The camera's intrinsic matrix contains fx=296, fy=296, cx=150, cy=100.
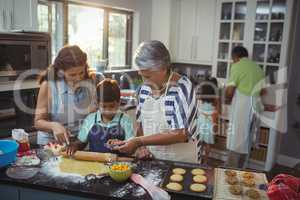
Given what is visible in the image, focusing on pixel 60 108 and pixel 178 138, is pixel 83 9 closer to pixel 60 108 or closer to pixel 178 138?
pixel 60 108

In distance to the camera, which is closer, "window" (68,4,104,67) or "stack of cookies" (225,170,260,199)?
"stack of cookies" (225,170,260,199)

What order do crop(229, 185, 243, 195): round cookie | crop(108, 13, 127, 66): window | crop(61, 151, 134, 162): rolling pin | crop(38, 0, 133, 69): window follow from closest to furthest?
crop(229, 185, 243, 195): round cookie < crop(61, 151, 134, 162): rolling pin < crop(38, 0, 133, 69): window < crop(108, 13, 127, 66): window

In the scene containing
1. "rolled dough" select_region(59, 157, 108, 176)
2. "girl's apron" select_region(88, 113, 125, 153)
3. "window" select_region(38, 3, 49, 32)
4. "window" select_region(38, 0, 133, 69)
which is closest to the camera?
"rolled dough" select_region(59, 157, 108, 176)

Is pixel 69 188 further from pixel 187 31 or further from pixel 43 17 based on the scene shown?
pixel 187 31

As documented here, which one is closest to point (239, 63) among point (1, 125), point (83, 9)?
point (83, 9)

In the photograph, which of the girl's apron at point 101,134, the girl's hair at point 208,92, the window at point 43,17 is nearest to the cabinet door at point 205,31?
the girl's hair at point 208,92

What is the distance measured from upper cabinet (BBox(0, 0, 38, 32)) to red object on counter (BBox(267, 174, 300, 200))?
1963 mm

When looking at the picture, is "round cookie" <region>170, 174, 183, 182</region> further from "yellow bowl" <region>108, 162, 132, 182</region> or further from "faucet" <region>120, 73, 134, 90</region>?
"faucet" <region>120, 73, 134, 90</region>

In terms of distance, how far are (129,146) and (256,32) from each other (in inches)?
100

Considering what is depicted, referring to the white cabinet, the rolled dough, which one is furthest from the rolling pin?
the white cabinet

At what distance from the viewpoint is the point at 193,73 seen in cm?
424

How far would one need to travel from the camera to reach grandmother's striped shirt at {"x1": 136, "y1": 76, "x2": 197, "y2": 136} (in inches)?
59.1

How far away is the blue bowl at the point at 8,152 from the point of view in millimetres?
1293

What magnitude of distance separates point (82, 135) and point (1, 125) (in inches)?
31.2
